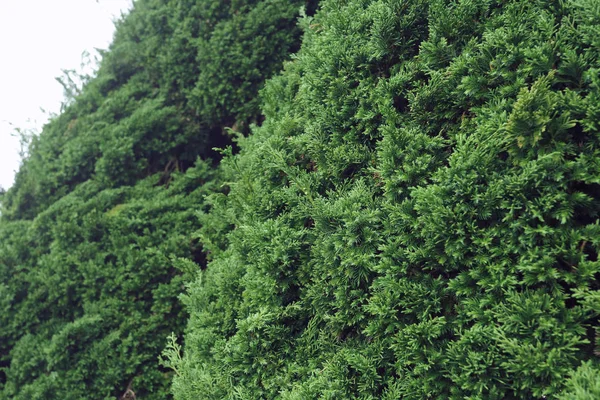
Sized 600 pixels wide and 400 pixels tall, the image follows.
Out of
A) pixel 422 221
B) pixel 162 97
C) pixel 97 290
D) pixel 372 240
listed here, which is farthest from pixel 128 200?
pixel 422 221

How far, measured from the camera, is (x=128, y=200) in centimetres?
534

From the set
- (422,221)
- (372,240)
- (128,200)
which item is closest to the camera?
(422,221)

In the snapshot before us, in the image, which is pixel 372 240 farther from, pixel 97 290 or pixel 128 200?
pixel 128 200

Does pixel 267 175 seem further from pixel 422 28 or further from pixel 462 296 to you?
pixel 462 296

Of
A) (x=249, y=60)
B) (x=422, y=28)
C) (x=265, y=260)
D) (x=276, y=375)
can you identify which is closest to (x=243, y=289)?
(x=265, y=260)

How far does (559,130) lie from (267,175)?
1.85 metres

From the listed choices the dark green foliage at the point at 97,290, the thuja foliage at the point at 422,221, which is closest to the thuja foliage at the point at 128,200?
the dark green foliage at the point at 97,290

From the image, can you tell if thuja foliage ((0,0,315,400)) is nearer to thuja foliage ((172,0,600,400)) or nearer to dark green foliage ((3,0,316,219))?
dark green foliage ((3,0,316,219))

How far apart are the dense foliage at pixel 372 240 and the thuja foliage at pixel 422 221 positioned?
0.4 inches

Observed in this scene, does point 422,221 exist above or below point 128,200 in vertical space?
below

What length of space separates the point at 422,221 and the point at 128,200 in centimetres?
395

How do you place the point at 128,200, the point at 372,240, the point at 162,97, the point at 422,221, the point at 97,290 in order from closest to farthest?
the point at 422,221 < the point at 372,240 < the point at 97,290 < the point at 128,200 < the point at 162,97

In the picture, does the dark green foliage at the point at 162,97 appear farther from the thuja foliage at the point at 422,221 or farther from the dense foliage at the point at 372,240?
the thuja foliage at the point at 422,221

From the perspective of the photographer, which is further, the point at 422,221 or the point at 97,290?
the point at 97,290
